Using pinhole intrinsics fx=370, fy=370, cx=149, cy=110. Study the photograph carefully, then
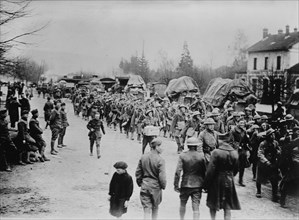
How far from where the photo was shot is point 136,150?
1195 centimetres

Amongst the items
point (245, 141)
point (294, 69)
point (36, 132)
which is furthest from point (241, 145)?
point (294, 69)

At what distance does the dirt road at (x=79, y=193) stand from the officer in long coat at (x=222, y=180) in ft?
3.02

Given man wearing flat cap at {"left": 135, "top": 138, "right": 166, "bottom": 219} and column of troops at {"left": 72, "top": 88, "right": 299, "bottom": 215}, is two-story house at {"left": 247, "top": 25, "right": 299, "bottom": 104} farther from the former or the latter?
man wearing flat cap at {"left": 135, "top": 138, "right": 166, "bottom": 219}

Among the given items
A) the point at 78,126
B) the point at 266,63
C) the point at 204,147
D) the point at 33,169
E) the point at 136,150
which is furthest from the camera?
the point at 266,63

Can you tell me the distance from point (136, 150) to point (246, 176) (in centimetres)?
382

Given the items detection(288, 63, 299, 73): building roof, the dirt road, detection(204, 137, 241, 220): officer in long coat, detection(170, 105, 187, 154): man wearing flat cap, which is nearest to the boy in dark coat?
the dirt road

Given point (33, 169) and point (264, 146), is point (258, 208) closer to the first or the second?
point (264, 146)

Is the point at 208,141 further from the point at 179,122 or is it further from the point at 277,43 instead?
the point at 277,43

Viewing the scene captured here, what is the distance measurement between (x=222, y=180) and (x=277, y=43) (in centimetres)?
2898

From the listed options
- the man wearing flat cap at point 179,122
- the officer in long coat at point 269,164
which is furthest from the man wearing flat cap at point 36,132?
the officer in long coat at point 269,164

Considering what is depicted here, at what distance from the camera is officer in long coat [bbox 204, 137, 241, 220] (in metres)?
5.73

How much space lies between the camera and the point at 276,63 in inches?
1254

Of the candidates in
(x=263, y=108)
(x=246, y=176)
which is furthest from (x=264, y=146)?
(x=263, y=108)

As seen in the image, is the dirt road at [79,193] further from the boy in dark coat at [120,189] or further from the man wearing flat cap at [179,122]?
the man wearing flat cap at [179,122]
